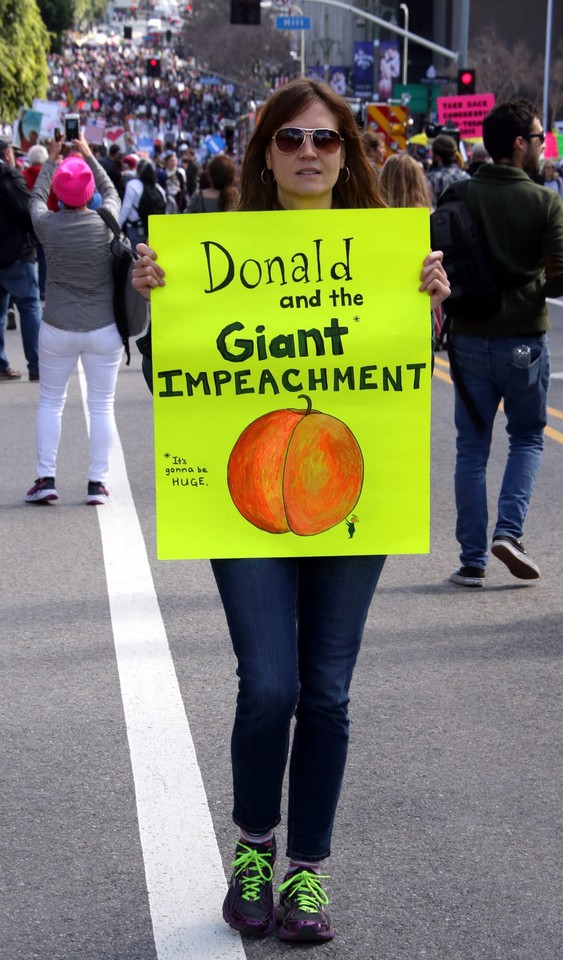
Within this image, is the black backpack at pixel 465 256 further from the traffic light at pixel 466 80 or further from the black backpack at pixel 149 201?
the traffic light at pixel 466 80

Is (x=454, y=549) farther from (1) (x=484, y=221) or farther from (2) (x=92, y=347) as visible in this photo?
(2) (x=92, y=347)

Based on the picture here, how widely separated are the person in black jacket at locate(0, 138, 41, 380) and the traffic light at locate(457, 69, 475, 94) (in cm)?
2474

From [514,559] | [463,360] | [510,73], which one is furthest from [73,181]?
[510,73]

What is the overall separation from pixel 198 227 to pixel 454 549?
167 inches

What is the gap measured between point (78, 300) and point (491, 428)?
255cm

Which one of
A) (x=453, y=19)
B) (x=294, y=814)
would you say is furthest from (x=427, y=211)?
(x=453, y=19)

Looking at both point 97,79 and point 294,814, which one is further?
point 97,79

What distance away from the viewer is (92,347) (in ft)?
27.3

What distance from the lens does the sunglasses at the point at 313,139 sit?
341cm

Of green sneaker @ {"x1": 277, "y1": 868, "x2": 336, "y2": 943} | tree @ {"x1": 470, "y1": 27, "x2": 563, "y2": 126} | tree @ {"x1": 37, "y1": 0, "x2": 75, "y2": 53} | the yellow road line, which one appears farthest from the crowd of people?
tree @ {"x1": 37, "y1": 0, "x2": 75, "y2": 53}

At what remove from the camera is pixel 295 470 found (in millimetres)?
3471

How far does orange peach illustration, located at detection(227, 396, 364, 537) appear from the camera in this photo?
11.2 feet

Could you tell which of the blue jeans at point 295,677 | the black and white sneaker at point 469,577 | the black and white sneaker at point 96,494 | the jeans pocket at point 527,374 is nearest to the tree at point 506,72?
the black and white sneaker at point 96,494

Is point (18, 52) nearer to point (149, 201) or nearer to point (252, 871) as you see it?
point (149, 201)
